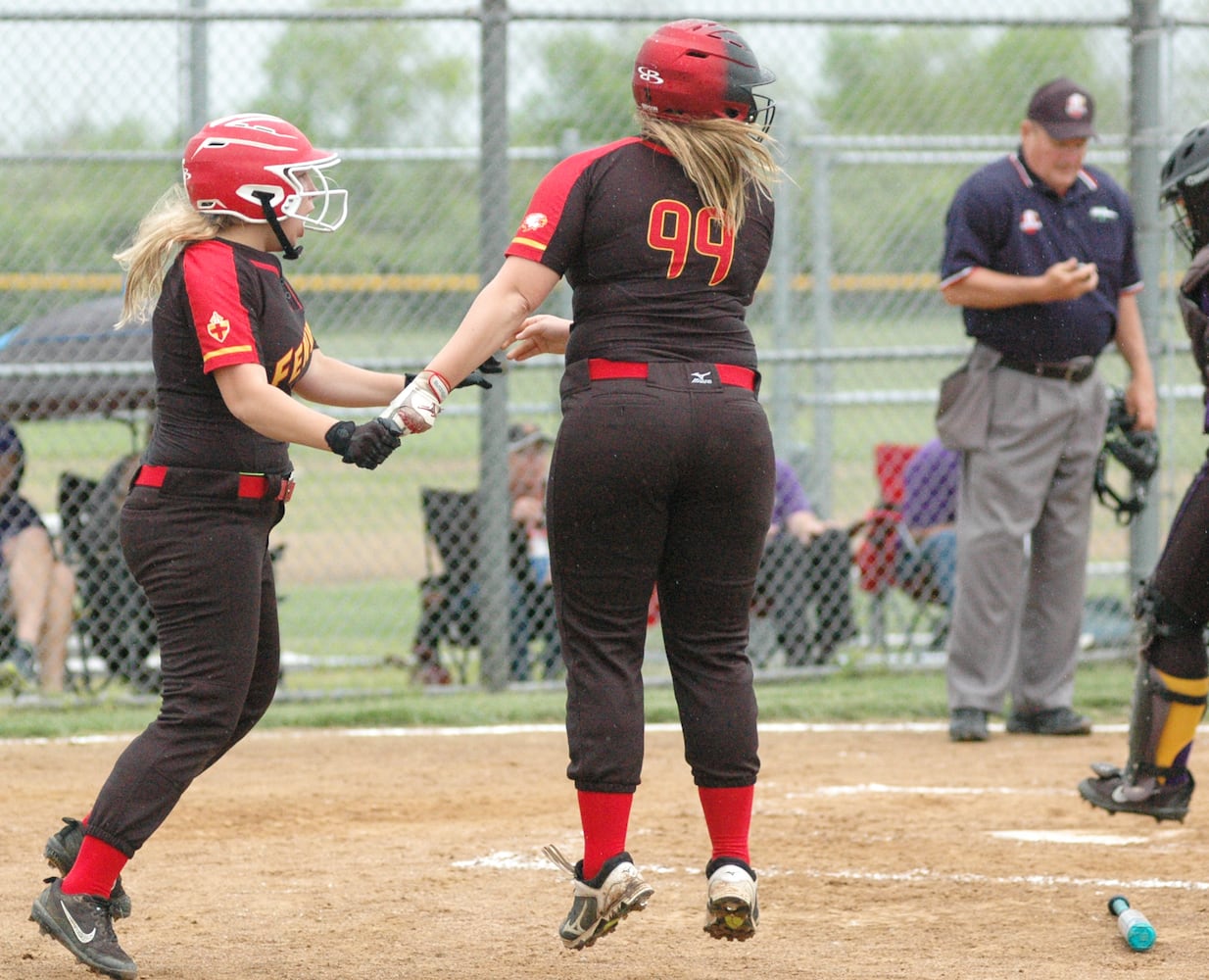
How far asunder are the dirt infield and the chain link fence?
1637mm

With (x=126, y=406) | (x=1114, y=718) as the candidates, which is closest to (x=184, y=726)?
(x=126, y=406)

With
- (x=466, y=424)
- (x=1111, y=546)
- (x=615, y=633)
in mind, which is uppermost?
(x=615, y=633)

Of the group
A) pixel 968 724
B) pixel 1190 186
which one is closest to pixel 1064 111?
pixel 1190 186

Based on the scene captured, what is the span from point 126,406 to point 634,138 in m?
4.57

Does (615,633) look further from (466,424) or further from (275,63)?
(466,424)

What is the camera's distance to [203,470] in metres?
3.85

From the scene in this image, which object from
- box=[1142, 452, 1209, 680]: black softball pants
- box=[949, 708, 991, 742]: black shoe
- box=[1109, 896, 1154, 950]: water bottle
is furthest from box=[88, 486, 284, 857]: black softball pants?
box=[949, 708, 991, 742]: black shoe

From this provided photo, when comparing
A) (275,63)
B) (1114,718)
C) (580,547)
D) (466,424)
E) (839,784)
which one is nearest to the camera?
(580,547)

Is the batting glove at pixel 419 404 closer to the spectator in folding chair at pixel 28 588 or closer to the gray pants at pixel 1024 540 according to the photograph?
the gray pants at pixel 1024 540

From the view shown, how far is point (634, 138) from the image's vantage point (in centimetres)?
392

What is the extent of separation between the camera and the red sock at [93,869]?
12.3 ft

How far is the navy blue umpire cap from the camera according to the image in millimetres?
6801

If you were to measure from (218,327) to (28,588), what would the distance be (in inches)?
171

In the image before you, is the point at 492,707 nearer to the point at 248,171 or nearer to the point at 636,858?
the point at 636,858
